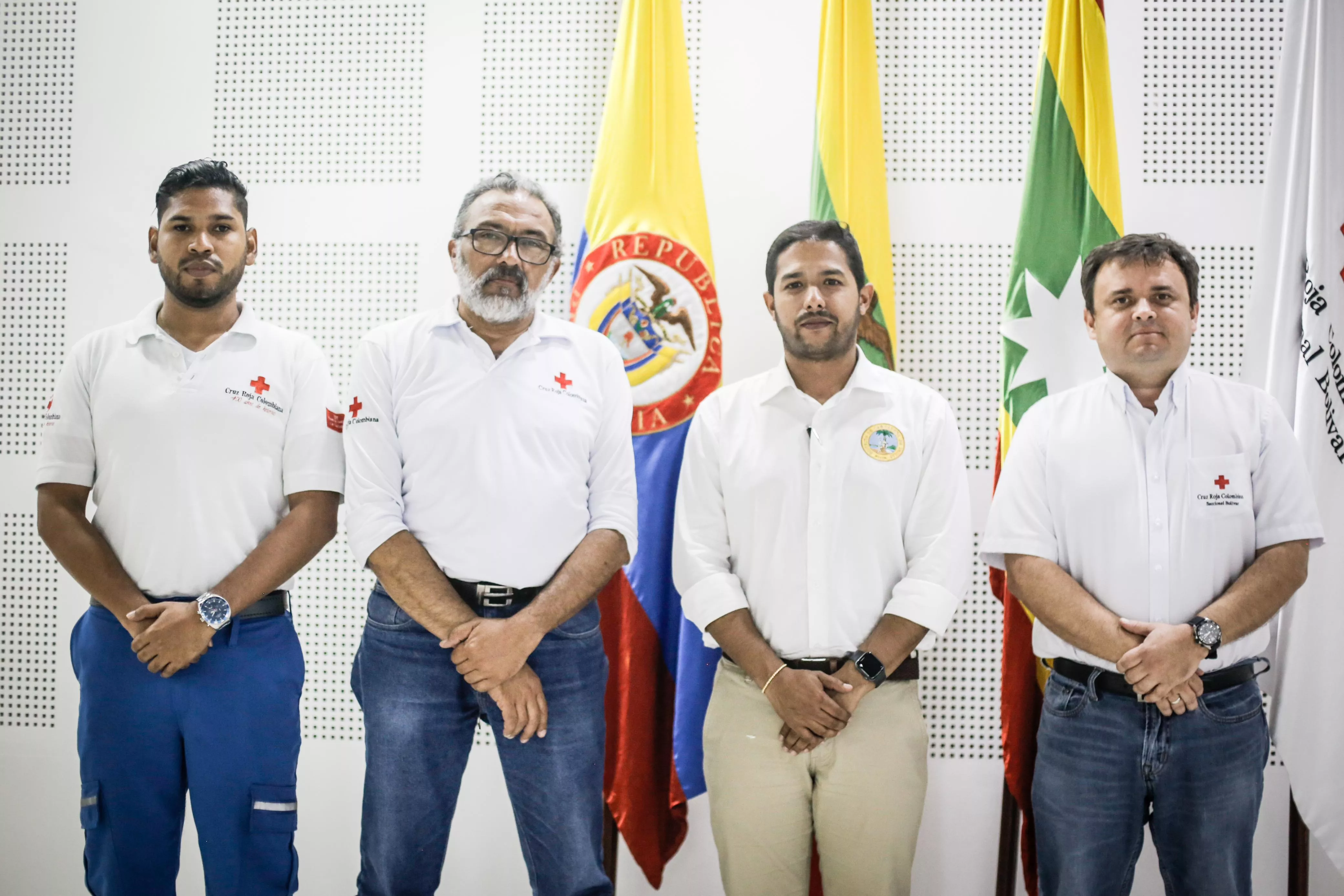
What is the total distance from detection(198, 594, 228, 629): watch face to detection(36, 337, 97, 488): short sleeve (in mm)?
539

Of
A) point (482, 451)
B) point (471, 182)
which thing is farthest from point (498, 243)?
point (471, 182)

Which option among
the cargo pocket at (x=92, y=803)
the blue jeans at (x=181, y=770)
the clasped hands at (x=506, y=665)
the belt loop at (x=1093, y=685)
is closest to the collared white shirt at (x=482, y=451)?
the clasped hands at (x=506, y=665)

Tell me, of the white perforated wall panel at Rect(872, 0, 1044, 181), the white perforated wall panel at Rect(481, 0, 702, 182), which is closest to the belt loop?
the white perforated wall panel at Rect(872, 0, 1044, 181)

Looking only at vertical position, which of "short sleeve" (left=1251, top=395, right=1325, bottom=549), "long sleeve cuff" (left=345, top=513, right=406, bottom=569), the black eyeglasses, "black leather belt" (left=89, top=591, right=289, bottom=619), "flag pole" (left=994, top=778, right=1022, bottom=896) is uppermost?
the black eyeglasses

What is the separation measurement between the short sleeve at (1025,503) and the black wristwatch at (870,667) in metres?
0.46

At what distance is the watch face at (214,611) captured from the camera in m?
2.12

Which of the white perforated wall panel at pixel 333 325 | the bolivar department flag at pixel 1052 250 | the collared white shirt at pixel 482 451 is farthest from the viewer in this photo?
the white perforated wall panel at pixel 333 325

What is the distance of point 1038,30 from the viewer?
3176 millimetres

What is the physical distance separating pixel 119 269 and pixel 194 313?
1.32 meters

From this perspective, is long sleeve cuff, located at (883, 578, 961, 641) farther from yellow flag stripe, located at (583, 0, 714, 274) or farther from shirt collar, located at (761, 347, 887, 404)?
yellow flag stripe, located at (583, 0, 714, 274)

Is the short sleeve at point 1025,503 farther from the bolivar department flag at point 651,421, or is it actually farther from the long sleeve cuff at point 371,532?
the long sleeve cuff at point 371,532

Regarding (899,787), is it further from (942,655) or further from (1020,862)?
(1020,862)

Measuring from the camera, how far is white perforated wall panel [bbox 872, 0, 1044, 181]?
3.18m

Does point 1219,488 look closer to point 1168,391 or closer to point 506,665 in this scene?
point 1168,391
